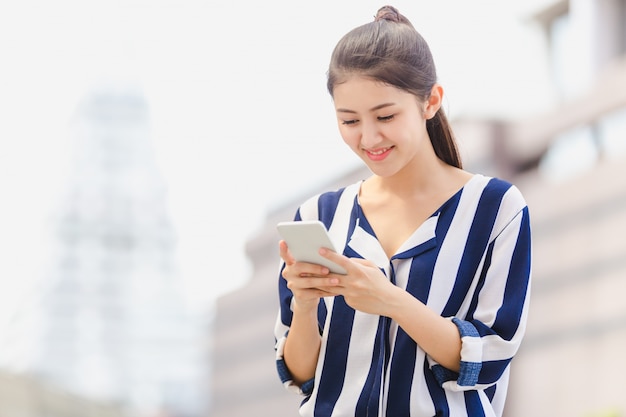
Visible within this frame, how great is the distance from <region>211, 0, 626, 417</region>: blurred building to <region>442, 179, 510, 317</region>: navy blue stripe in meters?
14.5

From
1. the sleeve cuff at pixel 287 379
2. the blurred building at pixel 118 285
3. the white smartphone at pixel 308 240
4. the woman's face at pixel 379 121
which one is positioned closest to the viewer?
the white smartphone at pixel 308 240

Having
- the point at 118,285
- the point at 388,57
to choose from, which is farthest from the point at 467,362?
the point at 118,285

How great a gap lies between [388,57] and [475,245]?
266 millimetres

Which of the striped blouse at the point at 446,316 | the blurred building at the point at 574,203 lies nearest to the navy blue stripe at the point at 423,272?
the striped blouse at the point at 446,316

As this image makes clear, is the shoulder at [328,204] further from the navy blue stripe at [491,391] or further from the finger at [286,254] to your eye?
the navy blue stripe at [491,391]

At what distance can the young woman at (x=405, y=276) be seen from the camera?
117cm

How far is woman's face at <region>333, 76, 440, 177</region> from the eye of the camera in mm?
1201

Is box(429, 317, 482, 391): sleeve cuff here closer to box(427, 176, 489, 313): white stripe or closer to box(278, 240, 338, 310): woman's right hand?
box(427, 176, 489, 313): white stripe

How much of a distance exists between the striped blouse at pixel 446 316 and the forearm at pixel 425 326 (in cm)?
2

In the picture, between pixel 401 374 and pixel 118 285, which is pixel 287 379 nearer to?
pixel 401 374

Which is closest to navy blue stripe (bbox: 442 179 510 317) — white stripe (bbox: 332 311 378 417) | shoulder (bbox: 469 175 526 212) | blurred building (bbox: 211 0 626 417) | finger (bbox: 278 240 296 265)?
shoulder (bbox: 469 175 526 212)

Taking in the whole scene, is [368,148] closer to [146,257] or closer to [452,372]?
[452,372]

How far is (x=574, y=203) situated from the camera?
17.5 meters

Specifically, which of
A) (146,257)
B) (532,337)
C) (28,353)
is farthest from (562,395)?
(146,257)
